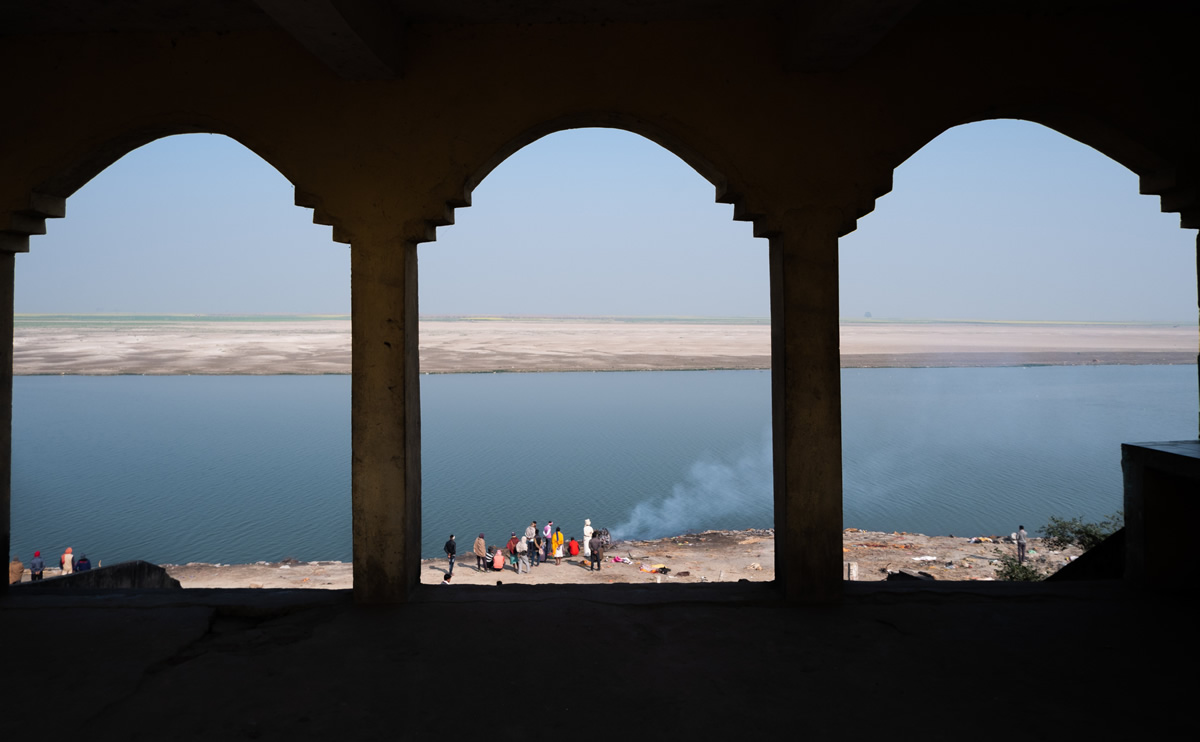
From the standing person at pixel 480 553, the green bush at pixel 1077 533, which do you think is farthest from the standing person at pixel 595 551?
the green bush at pixel 1077 533

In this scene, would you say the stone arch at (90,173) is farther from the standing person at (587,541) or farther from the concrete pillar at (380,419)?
the standing person at (587,541)

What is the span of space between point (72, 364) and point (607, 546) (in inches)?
2415

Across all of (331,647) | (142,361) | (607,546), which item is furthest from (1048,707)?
(142,361)

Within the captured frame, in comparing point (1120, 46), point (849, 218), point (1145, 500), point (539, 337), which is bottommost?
point (1145, 500)

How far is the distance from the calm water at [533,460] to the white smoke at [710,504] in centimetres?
10

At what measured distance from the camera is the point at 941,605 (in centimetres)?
420

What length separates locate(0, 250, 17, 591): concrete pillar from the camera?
4656 mm

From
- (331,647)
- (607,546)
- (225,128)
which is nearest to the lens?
(331,647)

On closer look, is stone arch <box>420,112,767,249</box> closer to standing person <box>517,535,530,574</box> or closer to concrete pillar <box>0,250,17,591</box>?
concrete pillar <box>0,250,17,591</box>

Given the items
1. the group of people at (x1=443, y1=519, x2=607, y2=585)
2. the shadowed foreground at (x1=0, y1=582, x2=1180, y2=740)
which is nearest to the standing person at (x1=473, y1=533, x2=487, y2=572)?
the group of people at (x1=443, y1=519, x2=607, y2=585)

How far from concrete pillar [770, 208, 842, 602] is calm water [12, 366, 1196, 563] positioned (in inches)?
705

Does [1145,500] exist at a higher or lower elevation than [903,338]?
lower

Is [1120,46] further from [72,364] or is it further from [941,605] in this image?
[72,364]

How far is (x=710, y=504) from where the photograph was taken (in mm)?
26016
